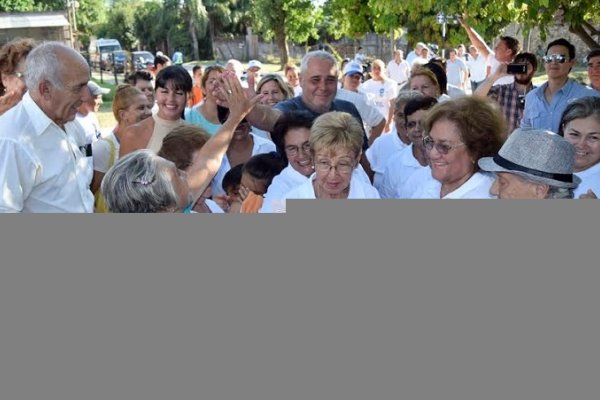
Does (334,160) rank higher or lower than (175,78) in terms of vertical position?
lower

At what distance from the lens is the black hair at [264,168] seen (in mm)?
3707

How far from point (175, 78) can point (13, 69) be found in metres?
1.02

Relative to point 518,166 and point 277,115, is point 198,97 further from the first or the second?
point 518,166

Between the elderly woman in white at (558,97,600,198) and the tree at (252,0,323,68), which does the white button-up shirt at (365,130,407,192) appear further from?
the tree at (252,0,323,68)

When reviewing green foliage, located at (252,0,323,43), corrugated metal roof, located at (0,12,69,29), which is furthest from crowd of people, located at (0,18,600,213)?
corrugated metal roof, located at (0,12,69,29)

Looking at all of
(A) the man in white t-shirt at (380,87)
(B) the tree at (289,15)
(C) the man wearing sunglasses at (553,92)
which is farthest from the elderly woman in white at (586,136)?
(A) the man in white t-shirt at (380,87)

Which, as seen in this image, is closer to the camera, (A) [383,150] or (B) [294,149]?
(B) [294,149]

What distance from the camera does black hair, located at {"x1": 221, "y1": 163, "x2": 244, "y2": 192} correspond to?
3787 millimetres

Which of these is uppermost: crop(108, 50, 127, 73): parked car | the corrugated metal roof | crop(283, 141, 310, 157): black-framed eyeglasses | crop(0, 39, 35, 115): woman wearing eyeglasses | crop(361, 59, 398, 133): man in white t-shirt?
the corrugated metal roof

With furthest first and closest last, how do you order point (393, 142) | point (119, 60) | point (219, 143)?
point (119, 60), point (393, 142), point (219, 143)

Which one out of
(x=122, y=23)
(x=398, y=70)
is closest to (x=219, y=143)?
(x=398, y=70)

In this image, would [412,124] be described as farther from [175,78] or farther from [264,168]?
[175,78]

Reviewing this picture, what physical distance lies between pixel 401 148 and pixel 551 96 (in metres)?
1.82

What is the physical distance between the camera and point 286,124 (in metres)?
3.83
